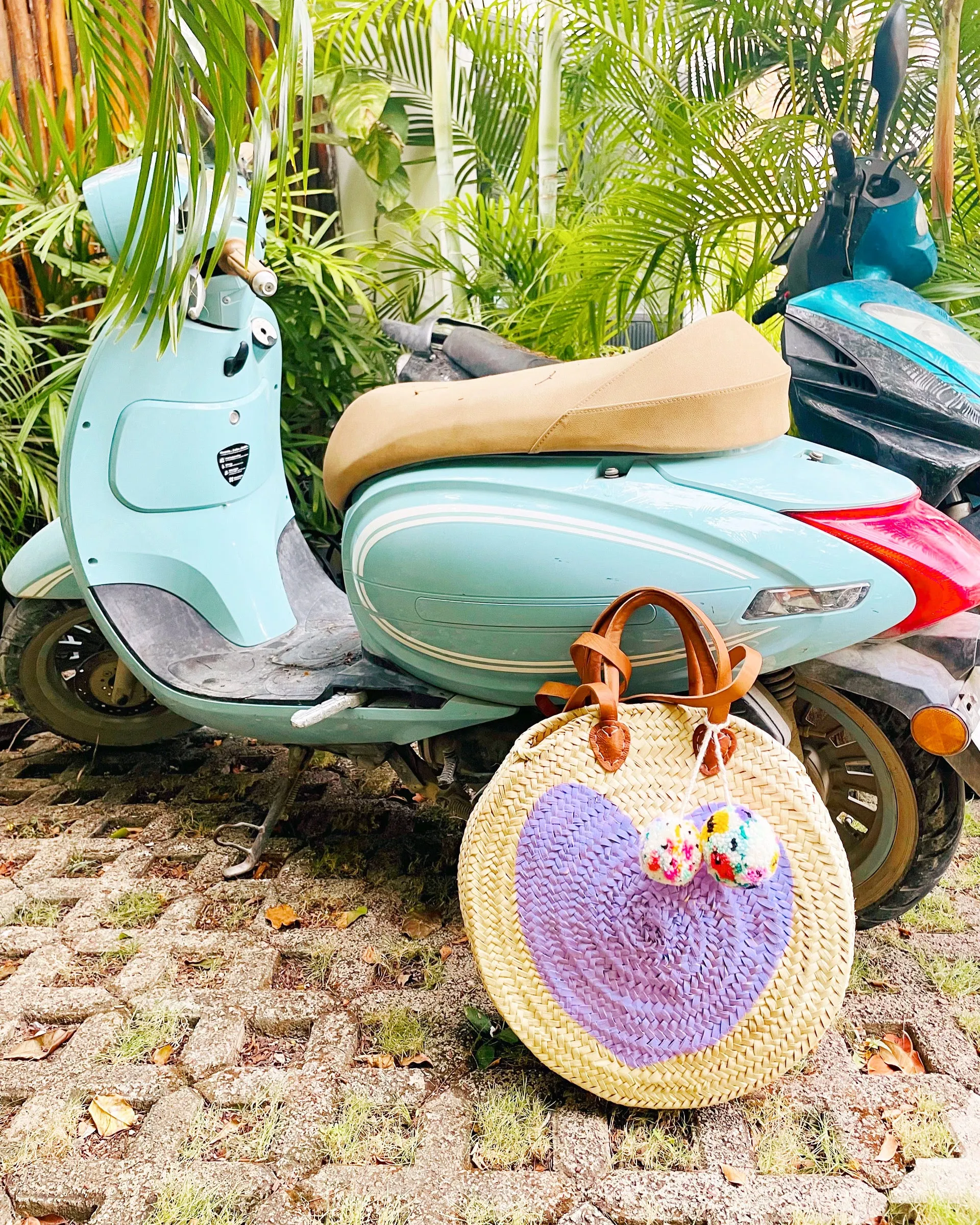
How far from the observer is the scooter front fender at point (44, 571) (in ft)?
7.41

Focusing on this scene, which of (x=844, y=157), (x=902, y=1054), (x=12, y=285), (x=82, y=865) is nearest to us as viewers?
(x=902, y=1054)

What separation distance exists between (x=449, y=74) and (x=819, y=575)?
2.68 m

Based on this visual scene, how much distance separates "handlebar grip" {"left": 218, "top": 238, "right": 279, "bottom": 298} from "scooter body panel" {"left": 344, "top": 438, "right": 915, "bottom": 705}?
0.61 meters

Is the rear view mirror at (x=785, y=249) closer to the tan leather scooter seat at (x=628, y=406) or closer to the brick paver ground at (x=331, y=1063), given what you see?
the tan leather scooter seat at (x=628, y=406)

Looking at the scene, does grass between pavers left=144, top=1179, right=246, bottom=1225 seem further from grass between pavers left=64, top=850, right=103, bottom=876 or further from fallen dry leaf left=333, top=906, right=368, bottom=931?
grass between pavers left=64, top=850, right=103, bottom=876

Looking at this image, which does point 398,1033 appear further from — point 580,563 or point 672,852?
point 580,563

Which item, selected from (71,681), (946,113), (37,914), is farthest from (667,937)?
(946,113)

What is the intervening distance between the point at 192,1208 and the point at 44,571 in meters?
1.51

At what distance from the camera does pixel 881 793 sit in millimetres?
1598

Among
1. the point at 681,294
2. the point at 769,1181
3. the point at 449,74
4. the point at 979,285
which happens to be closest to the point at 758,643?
the point at 769,1181

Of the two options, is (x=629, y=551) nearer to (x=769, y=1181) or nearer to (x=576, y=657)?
(x=576, y=657)

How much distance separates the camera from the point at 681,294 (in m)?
3.31

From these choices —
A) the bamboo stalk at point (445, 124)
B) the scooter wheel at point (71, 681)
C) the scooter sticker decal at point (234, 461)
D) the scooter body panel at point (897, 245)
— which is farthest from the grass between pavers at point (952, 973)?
the bamboo stalk at point (445, 124)

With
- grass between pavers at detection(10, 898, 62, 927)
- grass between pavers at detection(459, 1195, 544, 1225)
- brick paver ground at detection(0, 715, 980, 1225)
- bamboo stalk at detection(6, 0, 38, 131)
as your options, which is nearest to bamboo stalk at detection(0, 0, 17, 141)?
bamboo stalk at detection(6, 0, 38, 131)
